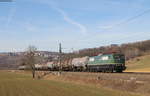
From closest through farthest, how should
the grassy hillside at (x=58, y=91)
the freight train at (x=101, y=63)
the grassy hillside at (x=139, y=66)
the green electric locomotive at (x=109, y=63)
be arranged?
the grassy hillside at (x=58, y=91) < the green electric locomotive at (x=109, y=63) < the freight train at (x=101, y=63) < the grassy hillside at (x=139, y=66)

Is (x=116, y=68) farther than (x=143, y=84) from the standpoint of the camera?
Yes

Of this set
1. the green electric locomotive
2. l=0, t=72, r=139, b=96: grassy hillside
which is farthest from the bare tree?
l=0, t=72, r=139, b=96: grassy hillside

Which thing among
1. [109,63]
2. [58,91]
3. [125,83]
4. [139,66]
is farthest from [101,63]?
[139,66]

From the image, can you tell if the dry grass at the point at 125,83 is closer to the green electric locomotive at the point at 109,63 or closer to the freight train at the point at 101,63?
the green electric locomotive at the point at 109,63

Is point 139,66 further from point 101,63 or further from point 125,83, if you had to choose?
point 125,83

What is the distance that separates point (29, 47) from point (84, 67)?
143 ft

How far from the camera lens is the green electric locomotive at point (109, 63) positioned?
5566 centimetres

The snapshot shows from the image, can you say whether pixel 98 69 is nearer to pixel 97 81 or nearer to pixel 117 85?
pixel 97 81

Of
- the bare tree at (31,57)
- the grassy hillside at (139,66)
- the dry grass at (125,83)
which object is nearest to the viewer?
the dry grass at (125,83)

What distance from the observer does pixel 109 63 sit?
5731 centimetres

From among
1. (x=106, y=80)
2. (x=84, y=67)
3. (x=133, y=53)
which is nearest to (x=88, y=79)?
(x=106, y=80)

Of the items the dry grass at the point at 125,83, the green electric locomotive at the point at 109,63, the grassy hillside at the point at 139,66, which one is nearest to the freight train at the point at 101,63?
the green electric locomotive at the point at 109,63

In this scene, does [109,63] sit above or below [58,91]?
above

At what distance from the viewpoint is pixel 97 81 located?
4594 centimetres
